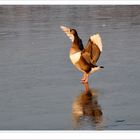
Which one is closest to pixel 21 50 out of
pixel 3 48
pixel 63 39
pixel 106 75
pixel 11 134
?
pixel 3 48

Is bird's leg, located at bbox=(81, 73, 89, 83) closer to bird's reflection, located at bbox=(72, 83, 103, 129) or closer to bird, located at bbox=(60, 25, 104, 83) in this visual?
bird, located at bbox=(60, 25, 104, 83)

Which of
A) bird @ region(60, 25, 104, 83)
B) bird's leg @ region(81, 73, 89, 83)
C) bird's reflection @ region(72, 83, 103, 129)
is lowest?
bird's reflection @ region(72, 83, 103, 129)

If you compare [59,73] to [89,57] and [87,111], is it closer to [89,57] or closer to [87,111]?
[89,57]

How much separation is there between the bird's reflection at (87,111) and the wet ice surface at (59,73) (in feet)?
0.11

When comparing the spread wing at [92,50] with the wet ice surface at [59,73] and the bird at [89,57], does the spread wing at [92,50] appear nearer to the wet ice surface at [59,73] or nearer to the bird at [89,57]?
the bird at [89,57]

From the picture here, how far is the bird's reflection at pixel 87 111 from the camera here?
19.9ft

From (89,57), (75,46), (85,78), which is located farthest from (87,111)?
(75,46)

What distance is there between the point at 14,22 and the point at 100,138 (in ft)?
29.5

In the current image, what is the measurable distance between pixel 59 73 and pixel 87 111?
2.12 metres

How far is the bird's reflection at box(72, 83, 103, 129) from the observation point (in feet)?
19.9

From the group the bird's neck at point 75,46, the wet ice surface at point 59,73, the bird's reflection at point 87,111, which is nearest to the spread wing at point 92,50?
the bird's neck at point 75,46

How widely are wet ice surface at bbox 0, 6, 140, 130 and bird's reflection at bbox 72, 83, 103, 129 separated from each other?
3 cm

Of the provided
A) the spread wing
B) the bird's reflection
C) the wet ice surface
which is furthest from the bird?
the bird's reflection

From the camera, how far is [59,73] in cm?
866
